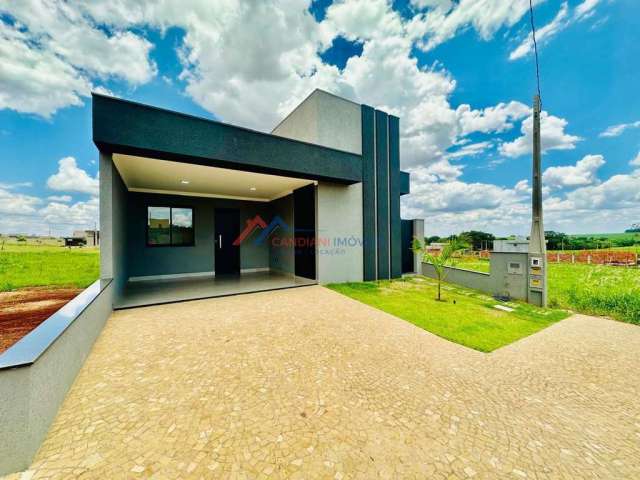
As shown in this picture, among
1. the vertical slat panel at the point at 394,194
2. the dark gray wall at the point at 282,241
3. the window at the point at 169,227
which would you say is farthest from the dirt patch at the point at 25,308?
the vertical slat panel at the point at 394,194

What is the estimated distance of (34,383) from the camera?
1.59 meters

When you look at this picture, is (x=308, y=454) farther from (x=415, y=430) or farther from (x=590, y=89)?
(x=590, y=89)

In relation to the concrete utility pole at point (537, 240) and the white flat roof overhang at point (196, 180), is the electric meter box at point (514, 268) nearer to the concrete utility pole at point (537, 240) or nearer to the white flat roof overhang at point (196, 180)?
the concrete utility pole at point (537, 240)

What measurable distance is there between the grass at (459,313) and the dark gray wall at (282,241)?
245cm

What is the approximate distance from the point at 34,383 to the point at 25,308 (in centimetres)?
544

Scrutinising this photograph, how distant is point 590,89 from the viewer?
27.7 feet

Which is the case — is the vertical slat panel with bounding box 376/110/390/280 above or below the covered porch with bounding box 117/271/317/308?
above

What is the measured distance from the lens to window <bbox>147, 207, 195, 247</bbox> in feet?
25.6

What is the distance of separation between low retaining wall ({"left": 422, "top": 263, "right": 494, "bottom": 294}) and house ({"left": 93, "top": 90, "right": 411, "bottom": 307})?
1.95 metres

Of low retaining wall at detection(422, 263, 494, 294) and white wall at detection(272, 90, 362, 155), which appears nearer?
low retaining wall at detection(422, 263, 494, 294)

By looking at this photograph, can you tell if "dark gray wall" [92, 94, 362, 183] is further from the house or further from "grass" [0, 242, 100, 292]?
"grass" [0, 242, 100, 292]

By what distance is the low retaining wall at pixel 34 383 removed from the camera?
141cm

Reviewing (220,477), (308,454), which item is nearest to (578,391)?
(308,454)

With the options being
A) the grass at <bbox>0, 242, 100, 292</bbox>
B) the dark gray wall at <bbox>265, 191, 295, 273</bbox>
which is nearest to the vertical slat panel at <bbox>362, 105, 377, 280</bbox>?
the dark gray wall at <bbox>265, 191, 295, 273</bbox>
